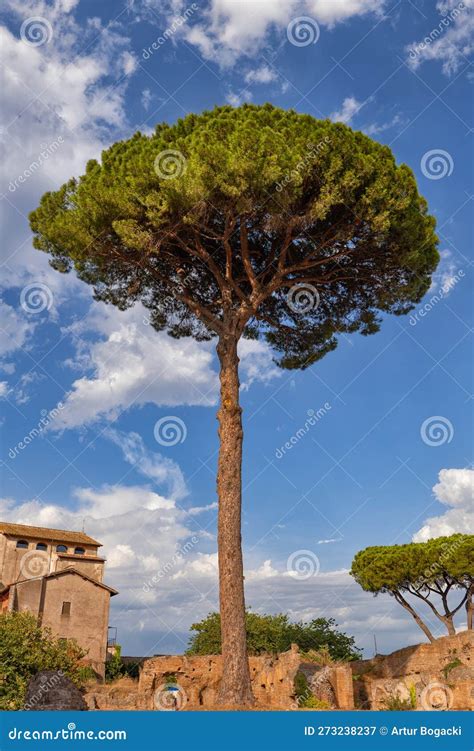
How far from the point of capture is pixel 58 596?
1149 inches

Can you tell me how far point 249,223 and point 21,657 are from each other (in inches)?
441

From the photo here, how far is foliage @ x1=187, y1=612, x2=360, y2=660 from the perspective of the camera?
104ft

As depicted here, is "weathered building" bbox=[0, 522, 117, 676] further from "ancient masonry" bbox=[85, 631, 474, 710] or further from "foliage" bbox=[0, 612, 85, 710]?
"foliage" bbox=[0, 612, 85, 710]

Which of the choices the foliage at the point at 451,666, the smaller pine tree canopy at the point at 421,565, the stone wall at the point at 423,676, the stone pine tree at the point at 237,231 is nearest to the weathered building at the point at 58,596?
the stone wall at the point at 423,676

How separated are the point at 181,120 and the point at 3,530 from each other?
26639 mm

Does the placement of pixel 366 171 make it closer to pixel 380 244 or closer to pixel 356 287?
pixel 380 244

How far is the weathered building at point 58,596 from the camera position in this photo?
1121 inches

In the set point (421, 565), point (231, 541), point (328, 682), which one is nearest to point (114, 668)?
point (421, 565)

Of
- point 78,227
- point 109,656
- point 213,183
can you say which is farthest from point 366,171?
point 109,656

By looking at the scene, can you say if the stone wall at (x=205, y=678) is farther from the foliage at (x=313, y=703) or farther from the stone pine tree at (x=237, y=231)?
the stone pine tree at (x=237, y=231)

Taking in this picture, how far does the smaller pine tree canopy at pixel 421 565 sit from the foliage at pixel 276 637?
18.0 feet

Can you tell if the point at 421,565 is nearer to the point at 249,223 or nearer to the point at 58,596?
the point at 58,596

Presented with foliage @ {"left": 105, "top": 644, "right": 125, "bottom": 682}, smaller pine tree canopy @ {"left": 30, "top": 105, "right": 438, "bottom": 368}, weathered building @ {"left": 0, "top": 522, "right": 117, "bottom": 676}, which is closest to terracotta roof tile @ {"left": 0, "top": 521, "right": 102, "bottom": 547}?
weathered building @ {"left": 0, "top": 522, "right": 117, "bottom": 676}

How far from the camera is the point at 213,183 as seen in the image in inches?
524
